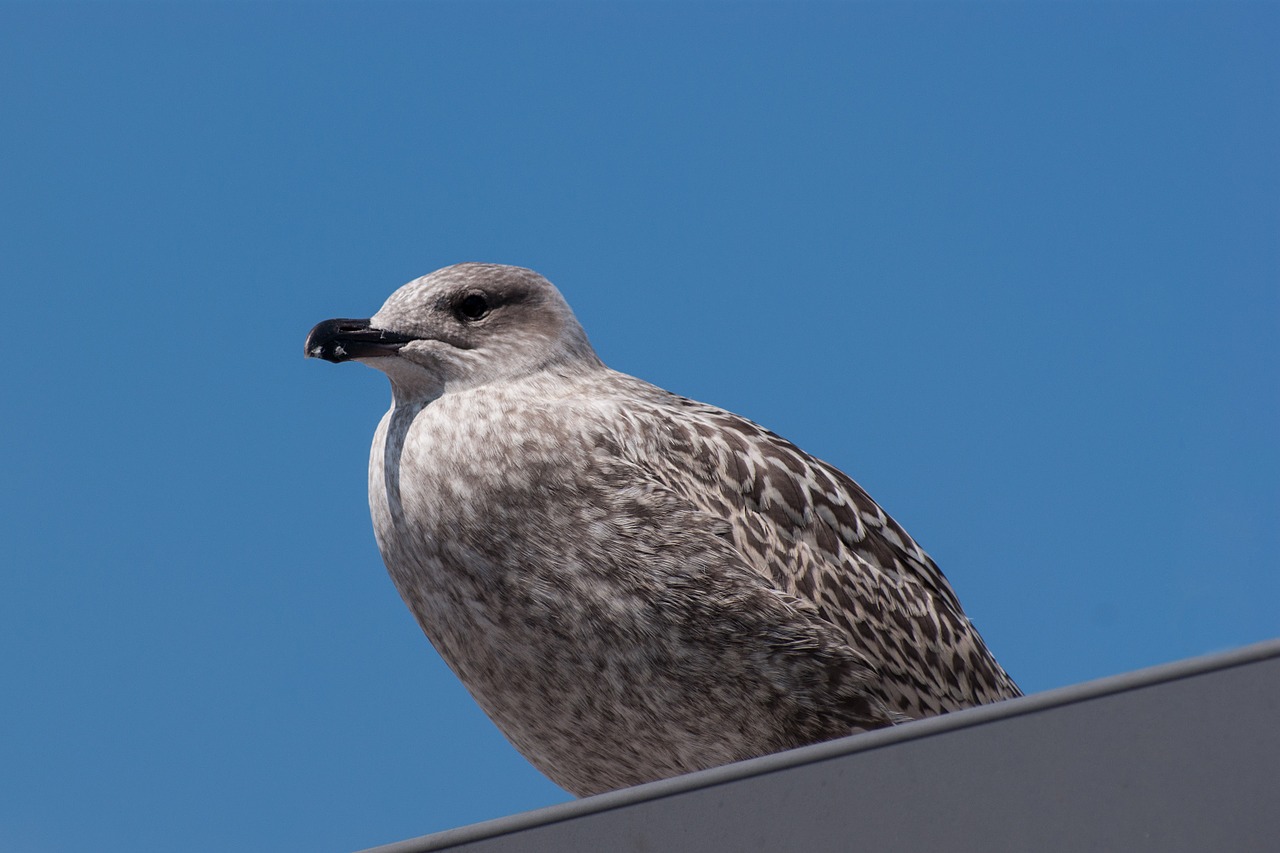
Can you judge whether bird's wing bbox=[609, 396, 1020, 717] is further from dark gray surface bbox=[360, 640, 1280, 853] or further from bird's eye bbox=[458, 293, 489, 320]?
dark gray surface bbox=[360, 640, 1280, 853]

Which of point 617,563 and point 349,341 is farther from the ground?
point 349,341

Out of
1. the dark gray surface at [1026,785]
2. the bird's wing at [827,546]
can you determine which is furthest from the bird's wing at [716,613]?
the dark gray surface at [1026,785]

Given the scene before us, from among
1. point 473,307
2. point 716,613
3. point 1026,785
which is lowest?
point 1026,785

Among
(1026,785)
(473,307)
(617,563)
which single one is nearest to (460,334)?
(473,307)

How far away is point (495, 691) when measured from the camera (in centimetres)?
417

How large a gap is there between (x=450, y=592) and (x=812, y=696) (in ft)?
3.46

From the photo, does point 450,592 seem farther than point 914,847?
Yes

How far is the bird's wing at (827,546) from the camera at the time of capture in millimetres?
4336

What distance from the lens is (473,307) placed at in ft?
15.7

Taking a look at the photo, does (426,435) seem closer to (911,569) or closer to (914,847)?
(911,569)

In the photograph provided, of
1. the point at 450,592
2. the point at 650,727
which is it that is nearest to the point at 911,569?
the point at 650,727

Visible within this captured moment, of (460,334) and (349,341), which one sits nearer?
(349,341)

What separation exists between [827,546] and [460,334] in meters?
1.34

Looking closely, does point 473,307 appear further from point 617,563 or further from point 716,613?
point 716,613
